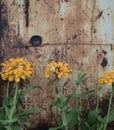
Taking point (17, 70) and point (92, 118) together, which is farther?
point (92, 118)

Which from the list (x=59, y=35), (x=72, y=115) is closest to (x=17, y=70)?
(x=72, y=115)

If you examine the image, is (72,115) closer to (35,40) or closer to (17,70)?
(17,70)

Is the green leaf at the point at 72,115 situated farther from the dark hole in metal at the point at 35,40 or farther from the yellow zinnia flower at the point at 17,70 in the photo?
the dark hole in metal at the point at 35,40

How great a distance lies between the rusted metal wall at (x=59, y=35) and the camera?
2.42 meters

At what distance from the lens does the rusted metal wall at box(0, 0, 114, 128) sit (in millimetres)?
2422

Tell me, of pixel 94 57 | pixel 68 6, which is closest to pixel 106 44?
pixel 94 57

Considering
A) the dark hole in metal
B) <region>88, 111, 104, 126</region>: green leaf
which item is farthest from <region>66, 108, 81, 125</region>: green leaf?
the dark hole in metal

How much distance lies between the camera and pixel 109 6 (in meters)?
2.48

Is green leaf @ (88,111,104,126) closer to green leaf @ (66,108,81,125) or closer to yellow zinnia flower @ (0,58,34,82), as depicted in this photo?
green leaf @ (66,108,81,125)

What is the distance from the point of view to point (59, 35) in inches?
96.6

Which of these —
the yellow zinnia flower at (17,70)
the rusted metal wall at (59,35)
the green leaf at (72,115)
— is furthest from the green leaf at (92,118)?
the yellow zinnia flower at (17,70)

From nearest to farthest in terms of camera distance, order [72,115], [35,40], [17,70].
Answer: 1. [17,70]
2. [72,115]
3. [35,40]

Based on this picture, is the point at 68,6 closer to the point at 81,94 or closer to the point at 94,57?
the point at 94,57

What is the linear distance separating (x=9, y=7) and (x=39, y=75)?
478 millimetres
